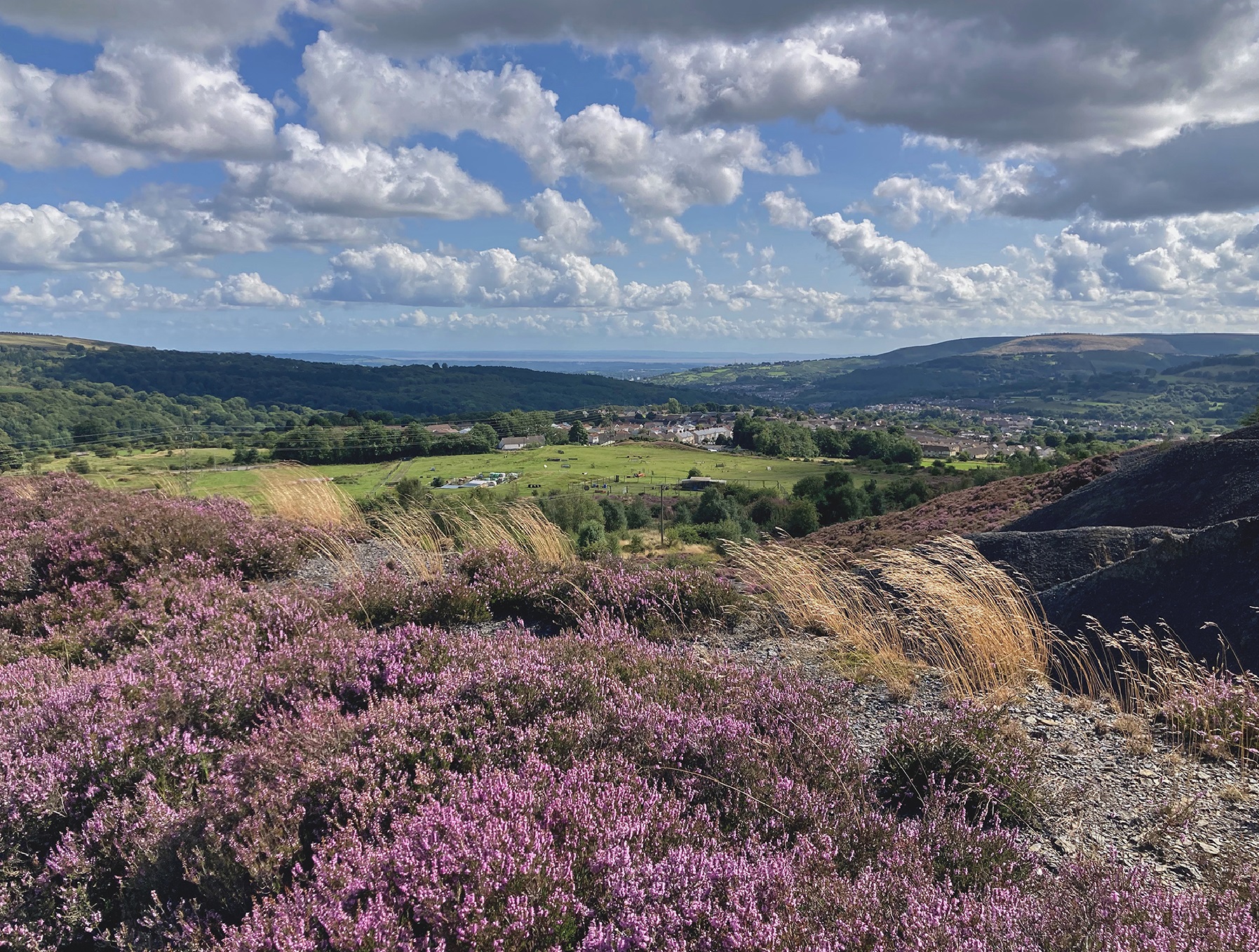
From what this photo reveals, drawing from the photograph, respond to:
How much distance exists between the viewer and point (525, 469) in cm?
6228

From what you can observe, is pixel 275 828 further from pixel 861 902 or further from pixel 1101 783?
pixel 1101 783

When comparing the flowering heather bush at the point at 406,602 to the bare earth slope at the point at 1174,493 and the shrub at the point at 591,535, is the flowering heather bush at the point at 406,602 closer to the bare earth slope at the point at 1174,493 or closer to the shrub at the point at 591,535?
the shrub at the point at 591,535

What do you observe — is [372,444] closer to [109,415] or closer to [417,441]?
[417,441]

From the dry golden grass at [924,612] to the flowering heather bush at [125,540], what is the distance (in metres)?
6.87

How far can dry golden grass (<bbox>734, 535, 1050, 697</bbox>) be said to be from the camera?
679cm

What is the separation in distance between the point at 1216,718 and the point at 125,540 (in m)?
11.7

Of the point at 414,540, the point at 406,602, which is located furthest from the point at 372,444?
the point at 406,602

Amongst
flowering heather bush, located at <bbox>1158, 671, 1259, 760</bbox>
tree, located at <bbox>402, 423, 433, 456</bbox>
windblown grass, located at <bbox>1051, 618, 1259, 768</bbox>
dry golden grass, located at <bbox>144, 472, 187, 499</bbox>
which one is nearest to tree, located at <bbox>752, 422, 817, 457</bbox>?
tree, located at <bbox>402, 423, 433, 456</bbox>

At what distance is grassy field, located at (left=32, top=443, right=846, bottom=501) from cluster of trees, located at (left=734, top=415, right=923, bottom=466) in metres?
9.20

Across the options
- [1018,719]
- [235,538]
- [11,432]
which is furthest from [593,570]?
[11,432]

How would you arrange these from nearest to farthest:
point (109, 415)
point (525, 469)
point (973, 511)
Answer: point (973, 511) → point (525, 469) → point (109, 415)

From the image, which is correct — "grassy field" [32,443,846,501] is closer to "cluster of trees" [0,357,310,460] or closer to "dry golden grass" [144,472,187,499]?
"dry golden grass" [144,472,187,499]

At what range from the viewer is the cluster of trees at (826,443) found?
8362 cm

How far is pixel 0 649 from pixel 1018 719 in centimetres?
893
